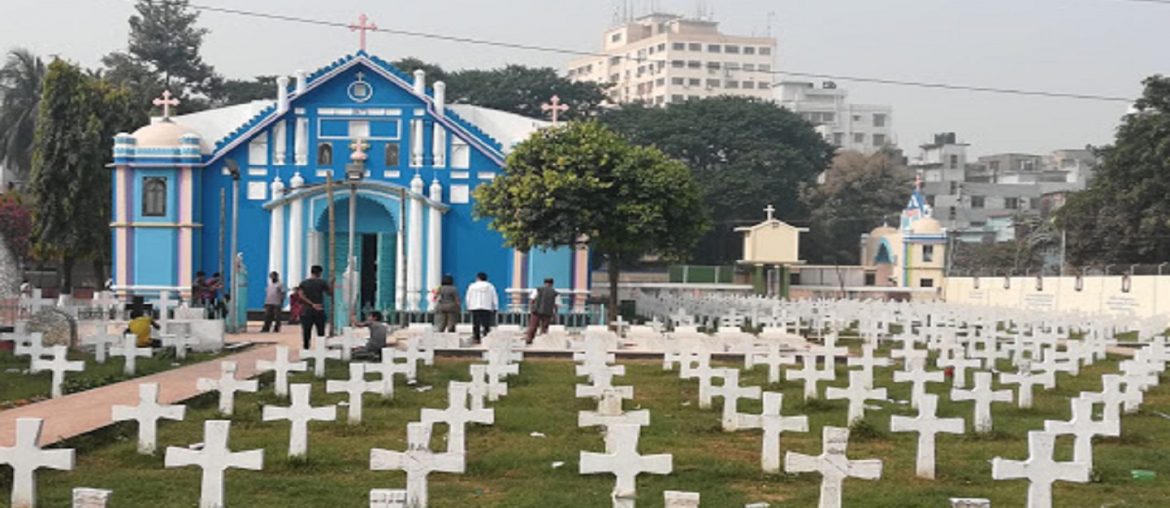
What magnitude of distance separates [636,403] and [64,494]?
8.24 meters

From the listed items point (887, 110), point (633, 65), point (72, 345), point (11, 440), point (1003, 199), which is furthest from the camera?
point (633, 65)

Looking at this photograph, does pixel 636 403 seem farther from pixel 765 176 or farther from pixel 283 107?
pixel 765 176

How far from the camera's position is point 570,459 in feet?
40.8

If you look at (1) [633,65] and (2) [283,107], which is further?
(1) [633,65]

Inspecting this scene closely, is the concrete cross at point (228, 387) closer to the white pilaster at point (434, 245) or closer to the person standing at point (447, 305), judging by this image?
the person standing at point (447, 305)

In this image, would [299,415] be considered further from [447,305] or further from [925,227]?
[925,227]

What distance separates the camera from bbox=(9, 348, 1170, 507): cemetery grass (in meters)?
10.7

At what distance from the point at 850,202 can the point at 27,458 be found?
3358 inches

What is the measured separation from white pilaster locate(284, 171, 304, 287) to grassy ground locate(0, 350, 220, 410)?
1507cm

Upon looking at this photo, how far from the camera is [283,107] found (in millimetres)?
40562

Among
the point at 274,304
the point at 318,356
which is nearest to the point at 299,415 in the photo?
the point at 318,356

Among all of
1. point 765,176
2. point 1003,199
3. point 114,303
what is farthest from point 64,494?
point 1003,199

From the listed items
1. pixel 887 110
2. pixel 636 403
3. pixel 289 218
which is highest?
pixel 887 110

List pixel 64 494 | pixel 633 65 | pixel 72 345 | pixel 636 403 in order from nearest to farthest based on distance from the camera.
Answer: pixel 64 494 → pixel 636 403 → pixel 72 345 → pixel 633 65
